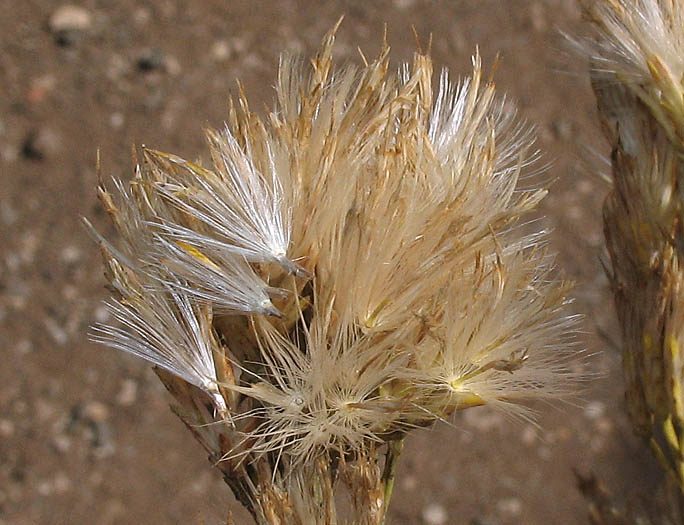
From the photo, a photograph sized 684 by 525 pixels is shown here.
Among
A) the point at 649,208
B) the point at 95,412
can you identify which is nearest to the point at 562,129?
the point at 95,412

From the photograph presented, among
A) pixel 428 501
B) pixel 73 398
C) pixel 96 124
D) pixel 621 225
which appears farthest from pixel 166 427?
pixel 621 225

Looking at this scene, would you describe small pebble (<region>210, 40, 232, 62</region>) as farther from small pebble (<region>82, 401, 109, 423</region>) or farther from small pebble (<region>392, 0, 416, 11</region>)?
small pebble (<region>82, 401, 109, 423</region>)

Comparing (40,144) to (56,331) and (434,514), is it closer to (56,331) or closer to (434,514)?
(56,331)

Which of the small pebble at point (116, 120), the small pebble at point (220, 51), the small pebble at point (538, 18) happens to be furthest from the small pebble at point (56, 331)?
the small pebble at point (538, 18)

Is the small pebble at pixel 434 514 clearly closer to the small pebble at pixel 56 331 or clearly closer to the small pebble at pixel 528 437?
the small pebble at pixel 528 437

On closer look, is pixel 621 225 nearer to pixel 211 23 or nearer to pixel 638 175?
pixel 638 175

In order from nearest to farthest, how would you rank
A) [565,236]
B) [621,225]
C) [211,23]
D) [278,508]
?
1. [278,508]
2. [621,225]
3. [565,236]
4. [211,23]
